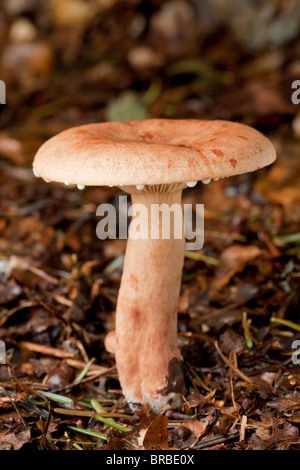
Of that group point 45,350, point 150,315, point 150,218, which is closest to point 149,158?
point 150,218

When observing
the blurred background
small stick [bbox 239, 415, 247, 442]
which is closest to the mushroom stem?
the blurred background

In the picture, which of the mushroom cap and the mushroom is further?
the mushroom

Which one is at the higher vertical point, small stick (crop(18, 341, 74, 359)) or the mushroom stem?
the mushroom stem

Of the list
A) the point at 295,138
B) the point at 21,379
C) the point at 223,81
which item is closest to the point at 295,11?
the point at 223,81

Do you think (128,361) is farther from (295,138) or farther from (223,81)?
(223,81)

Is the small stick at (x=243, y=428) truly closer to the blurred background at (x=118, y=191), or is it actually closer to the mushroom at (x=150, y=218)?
the blurred background at (x=118, y=191)

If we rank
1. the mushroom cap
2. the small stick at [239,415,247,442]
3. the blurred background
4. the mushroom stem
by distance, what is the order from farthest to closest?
the blurred background, the mushroom stem, the small stick at [239,415,247,442], the mushroom cap

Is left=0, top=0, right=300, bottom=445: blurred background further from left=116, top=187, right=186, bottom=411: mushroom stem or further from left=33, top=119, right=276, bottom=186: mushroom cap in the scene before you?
left=33, top=119, right=276, bottom=186: mushroom cap

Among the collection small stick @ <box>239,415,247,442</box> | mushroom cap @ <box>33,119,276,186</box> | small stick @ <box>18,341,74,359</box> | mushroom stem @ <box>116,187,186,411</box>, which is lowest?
small stick @ <box>239,415,247,442</box>
